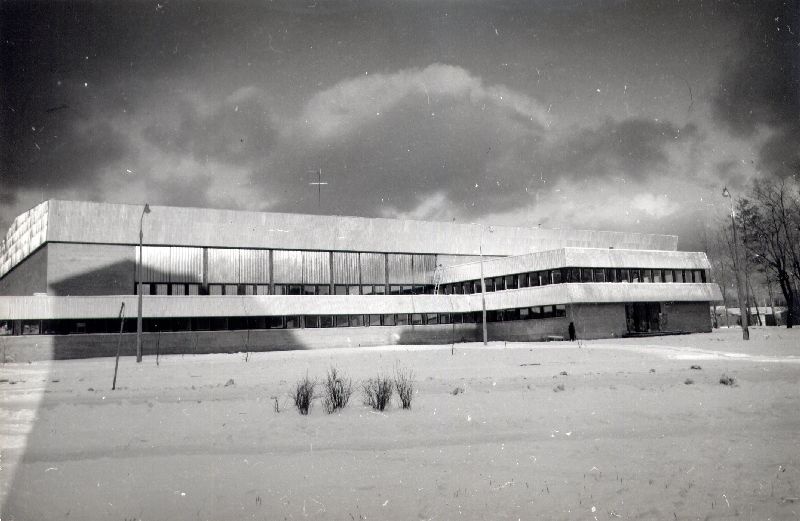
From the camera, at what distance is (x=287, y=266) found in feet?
160

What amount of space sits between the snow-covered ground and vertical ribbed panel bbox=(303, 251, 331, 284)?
110ft

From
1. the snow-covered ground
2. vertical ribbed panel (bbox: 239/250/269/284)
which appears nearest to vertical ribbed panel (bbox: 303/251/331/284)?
vertical ribbed panel (bbox: 239/250/269/284)

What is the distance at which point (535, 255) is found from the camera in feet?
164

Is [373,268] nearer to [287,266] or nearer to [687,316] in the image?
[287,266]

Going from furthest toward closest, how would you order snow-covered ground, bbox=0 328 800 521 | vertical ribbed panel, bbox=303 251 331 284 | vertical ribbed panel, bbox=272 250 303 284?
vertical ribbed panel, bbox=303 251 331 284 → vertical ribbed panel, bbox=272 250 303 284 → snow-covered ground, bbox=0 328 800 521

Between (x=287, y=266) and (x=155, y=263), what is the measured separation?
9918 millimetres

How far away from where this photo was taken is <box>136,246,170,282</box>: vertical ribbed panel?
43.5 metres

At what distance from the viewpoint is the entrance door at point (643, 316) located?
1956 inches

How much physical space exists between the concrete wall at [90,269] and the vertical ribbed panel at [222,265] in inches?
214

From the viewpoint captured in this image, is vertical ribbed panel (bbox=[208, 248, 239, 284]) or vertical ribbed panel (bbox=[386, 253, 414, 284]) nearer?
vertical ribbed panel (bbox=[208, 248, 239, 284])

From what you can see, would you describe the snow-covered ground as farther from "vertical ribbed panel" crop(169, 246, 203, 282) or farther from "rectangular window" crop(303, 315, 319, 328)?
"rectangular window" crop(303, 315, 319, 328)

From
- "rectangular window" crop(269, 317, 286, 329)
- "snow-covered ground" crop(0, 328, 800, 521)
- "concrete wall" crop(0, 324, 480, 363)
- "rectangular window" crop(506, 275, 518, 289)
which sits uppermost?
"rectangular window" crop(506, 275, 518, 289)

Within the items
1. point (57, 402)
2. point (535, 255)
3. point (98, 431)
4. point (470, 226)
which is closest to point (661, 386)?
point (98, 431)

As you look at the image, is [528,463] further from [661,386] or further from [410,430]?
[661,386]
